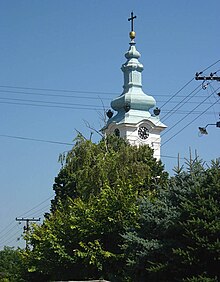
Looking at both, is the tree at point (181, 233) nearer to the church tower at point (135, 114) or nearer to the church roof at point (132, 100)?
the church tower at point (135, 114)

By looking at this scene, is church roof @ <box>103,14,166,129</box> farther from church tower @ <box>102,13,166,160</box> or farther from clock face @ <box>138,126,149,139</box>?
clock face @ <box>138,126,149,139</box>

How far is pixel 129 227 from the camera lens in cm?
2605

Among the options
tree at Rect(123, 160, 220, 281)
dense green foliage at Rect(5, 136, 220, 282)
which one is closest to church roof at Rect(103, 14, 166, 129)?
dense green foliage at Rect(5, 136, 220, 282)

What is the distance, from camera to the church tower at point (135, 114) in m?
68.8

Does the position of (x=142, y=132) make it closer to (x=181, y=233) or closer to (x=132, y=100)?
(x=132, y=100)

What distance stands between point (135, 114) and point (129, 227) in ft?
146

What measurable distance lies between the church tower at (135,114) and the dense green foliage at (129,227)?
2213cm

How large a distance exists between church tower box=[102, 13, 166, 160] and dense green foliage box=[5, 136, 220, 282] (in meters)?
22.1

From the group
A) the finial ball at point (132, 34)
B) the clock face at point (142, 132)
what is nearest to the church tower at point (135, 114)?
the clock face at point (142, 132)

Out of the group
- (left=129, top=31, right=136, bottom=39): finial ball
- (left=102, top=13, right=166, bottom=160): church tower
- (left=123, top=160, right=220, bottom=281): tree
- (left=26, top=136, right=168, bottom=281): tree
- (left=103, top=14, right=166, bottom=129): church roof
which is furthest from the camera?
(left=129, top=31, right=136, bottom=39): finial ball

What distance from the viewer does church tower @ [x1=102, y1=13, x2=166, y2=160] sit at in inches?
2709

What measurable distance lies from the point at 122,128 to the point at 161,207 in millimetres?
45980

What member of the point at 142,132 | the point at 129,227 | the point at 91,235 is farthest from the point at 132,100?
the point at 129,227

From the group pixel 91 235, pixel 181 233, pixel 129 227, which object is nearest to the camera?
pixel 181 233
